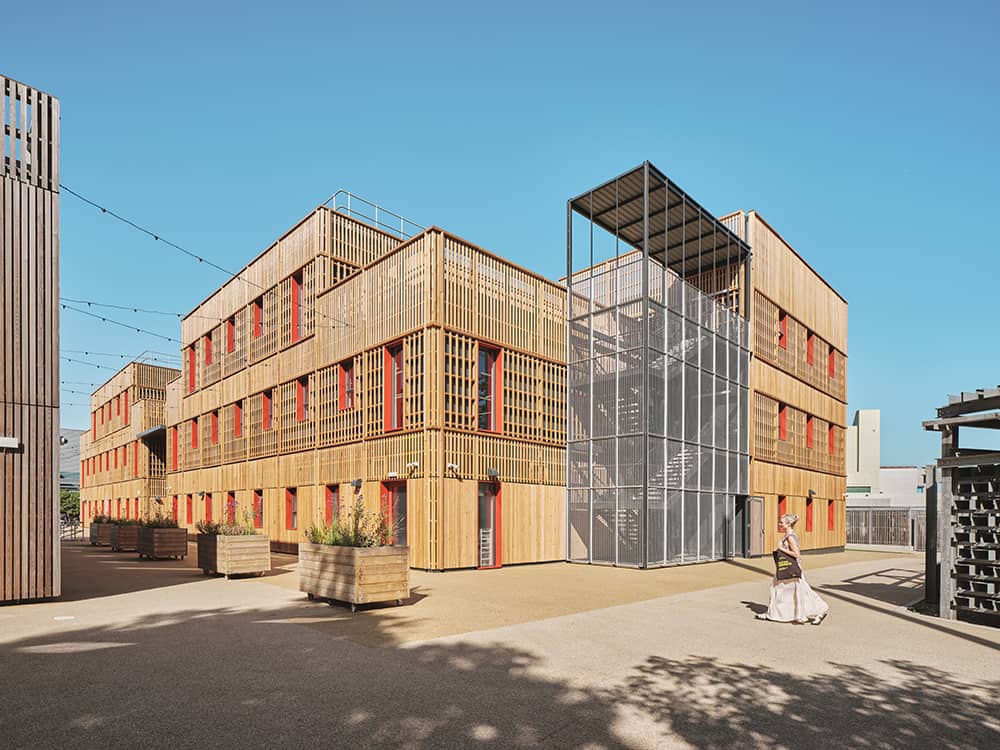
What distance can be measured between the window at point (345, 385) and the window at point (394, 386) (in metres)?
2.21

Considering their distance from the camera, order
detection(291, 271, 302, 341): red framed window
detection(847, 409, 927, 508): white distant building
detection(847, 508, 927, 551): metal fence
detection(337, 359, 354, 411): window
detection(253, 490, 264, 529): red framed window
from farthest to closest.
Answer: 1. detection(847, 409, 927, 508): white distant building
2. detection(847, 508, 927, 551): metal fence
3. detection(253, 490, 264, 529): red framed window
4. detection(291, 271, 302, 341): red framed window
5. detection(337, 359, 354, 411): window

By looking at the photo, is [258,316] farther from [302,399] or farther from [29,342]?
[29,342]

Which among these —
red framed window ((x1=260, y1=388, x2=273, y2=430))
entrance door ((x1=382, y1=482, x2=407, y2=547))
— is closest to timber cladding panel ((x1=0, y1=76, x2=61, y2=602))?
entrance door ((x1=382, y1=482, x2=407, y2=547))

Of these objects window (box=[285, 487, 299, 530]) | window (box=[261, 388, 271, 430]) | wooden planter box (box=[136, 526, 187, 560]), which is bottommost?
wooden planter box (box=[136, 526, 187, 560])

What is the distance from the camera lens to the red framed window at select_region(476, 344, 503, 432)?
59.5ft

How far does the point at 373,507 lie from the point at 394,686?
488 inches

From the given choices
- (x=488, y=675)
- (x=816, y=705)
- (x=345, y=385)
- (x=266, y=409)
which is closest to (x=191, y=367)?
(x=266, y=409)

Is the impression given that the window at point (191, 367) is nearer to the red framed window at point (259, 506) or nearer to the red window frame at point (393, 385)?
the red framed window at point (259, 506)

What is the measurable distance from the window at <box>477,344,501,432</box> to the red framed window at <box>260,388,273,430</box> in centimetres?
1032

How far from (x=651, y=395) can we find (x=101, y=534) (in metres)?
24.5

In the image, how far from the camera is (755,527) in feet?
74.8

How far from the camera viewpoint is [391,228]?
24281 mm

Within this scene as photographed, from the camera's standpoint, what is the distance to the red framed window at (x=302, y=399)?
22.3m

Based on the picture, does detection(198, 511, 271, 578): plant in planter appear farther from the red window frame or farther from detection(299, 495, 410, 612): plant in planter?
the red window frame
